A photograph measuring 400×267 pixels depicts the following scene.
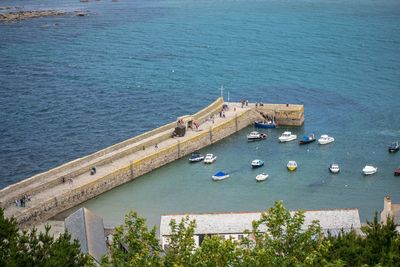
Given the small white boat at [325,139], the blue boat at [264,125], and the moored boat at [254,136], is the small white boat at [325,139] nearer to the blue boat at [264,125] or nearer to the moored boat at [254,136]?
the moored boat at [254,136]

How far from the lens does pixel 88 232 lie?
35188 millimetres

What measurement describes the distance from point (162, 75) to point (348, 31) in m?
37.5

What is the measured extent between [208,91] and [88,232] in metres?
46.1

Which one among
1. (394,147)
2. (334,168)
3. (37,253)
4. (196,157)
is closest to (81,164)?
(196,157)

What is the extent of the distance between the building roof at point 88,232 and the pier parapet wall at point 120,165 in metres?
8.77

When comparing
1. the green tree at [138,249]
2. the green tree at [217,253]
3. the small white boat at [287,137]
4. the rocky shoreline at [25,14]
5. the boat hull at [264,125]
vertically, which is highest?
the green tree at [217,253]

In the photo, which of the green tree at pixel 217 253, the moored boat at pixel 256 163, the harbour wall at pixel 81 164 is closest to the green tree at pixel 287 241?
the green tree at pixel 217 253

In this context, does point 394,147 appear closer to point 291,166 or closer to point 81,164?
point 291,166

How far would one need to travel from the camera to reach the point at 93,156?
180 ft

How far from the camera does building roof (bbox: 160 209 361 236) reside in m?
38.8

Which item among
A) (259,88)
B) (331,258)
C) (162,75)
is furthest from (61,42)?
(331,258)

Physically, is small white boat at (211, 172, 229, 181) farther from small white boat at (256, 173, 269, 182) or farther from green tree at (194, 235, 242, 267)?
green tree at (194, 235, 242, 267)

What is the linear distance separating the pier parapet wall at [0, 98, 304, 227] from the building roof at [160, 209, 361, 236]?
1046cm

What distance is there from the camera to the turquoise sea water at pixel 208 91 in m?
51.9
